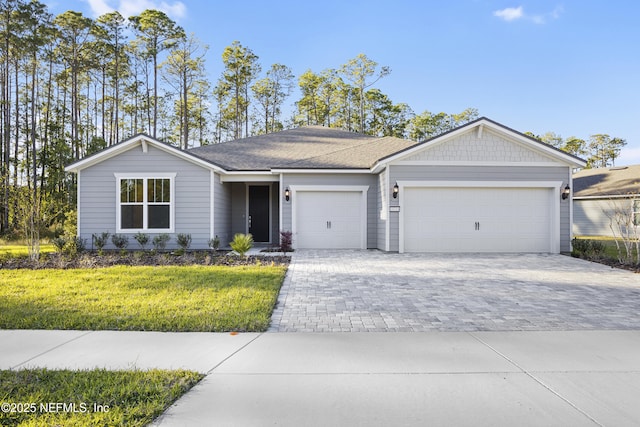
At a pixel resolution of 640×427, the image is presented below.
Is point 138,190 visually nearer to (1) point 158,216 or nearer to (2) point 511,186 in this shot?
(1) point 158,216

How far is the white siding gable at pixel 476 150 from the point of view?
11594 millimetres

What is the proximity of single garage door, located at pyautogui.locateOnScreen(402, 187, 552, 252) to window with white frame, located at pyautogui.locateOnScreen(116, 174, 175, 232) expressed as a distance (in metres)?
8.08

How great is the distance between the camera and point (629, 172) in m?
22.6

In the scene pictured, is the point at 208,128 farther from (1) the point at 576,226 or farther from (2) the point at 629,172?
(2) the point at 629,172

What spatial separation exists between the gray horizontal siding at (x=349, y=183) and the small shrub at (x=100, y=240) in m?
5.83

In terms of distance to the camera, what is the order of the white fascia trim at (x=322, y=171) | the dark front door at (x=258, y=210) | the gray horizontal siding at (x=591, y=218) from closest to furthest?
the white fascia trim at (x=322, y=171)
the dark front door at (x=258, y=210)
the gray horizontal siding at (x=591, y=218)

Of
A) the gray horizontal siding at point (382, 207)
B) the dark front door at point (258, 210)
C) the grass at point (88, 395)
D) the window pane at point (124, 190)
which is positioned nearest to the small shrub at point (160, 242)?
the window pane at point (124, 190)

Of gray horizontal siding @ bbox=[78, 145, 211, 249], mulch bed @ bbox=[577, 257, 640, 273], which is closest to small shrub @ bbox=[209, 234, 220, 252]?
gray horizontal siding @ bbox=[78, 145, 211, 249]

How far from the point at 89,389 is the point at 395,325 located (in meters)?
3.17

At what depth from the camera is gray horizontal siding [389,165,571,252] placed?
11617 mm

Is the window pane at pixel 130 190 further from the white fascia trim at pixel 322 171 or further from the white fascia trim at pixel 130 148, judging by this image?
the white fascia trim at pixel 322 171

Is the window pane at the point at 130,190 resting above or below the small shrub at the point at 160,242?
above

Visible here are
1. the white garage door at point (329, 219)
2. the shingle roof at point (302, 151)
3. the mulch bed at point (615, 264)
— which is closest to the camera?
the mulch bed at point (615, 264)

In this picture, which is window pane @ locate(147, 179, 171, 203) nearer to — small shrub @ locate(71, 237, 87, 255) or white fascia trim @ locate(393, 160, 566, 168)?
small shrub @ locate(71, 237, 87, 255)
